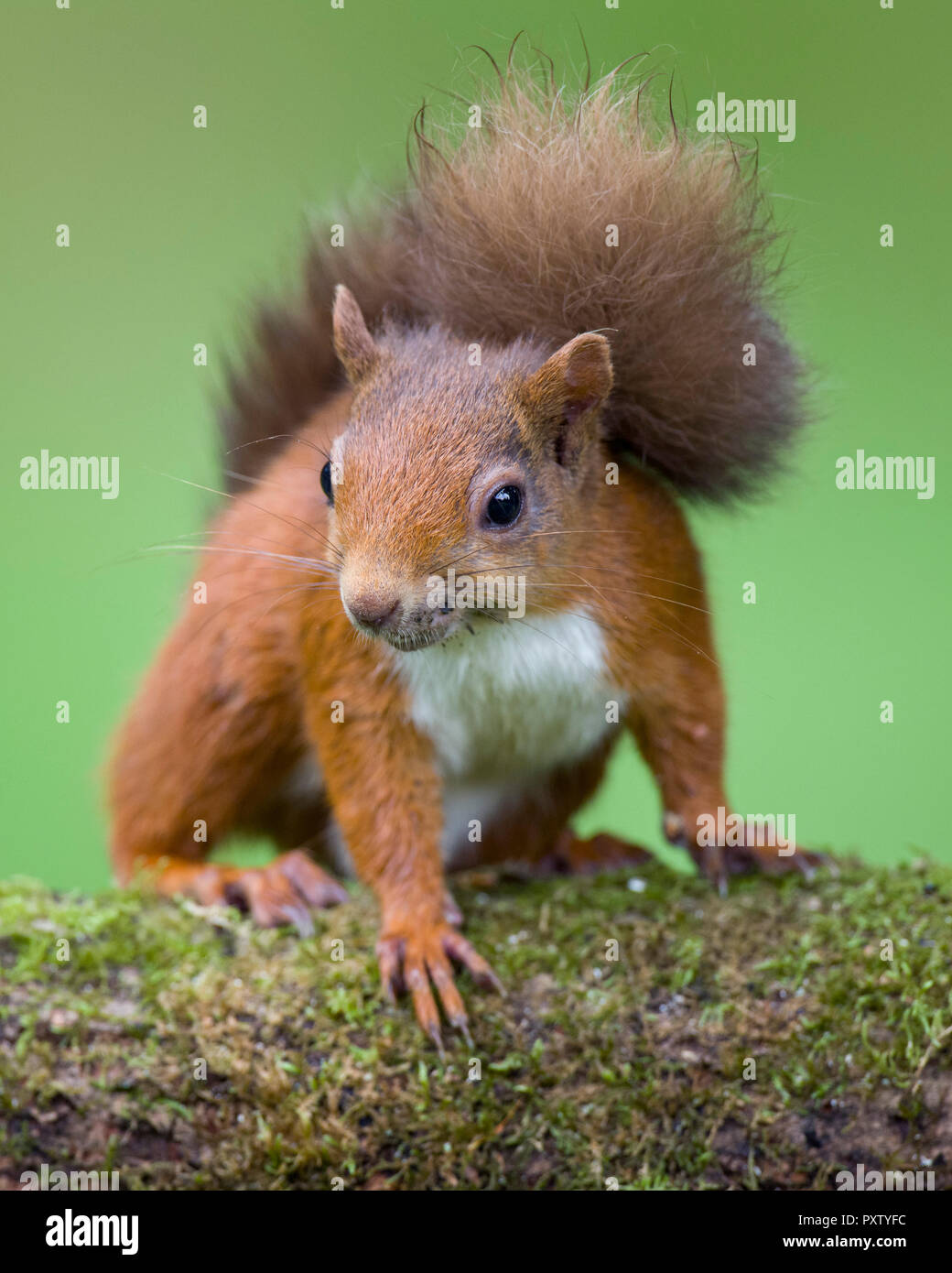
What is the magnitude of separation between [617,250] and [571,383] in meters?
0.31

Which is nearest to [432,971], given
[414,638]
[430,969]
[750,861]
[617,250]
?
[430,969]

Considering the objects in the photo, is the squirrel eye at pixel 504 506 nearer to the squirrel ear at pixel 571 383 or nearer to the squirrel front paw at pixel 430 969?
the squirrel ear at pixel 571 383

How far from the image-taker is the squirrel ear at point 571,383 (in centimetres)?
238

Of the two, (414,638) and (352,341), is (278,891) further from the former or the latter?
(352,341)

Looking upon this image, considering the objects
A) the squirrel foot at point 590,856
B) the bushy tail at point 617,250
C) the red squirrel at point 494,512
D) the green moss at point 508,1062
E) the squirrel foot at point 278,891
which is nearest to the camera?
the green moss at point 508,1062

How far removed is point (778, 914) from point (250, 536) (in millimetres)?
1455

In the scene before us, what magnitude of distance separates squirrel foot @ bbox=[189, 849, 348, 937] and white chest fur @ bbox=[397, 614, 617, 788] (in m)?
0.39

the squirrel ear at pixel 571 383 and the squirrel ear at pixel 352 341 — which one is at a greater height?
the squirrel ear at pixel 352 341

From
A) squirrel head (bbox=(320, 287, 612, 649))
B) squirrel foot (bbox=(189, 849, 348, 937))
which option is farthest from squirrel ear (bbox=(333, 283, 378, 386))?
squirrel foot (bbox=(189, 849, 348, 937))

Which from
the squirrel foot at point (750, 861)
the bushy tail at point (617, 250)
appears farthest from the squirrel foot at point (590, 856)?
the bushy tail at point (617, 250)

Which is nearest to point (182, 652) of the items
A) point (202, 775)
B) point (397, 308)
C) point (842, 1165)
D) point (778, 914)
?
point (202, 775)

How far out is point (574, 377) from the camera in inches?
95.5

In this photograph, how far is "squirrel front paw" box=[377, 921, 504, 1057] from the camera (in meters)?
2.44

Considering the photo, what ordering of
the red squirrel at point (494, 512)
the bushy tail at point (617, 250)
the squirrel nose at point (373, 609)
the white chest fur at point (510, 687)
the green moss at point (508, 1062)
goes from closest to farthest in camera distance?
the squirrel nose at point (373, 609), the green moss at point (508, 1062), the red squirrel at point (494, 512), the bushy tail at point (617, 250), the white chest fur at point (510, 687)
